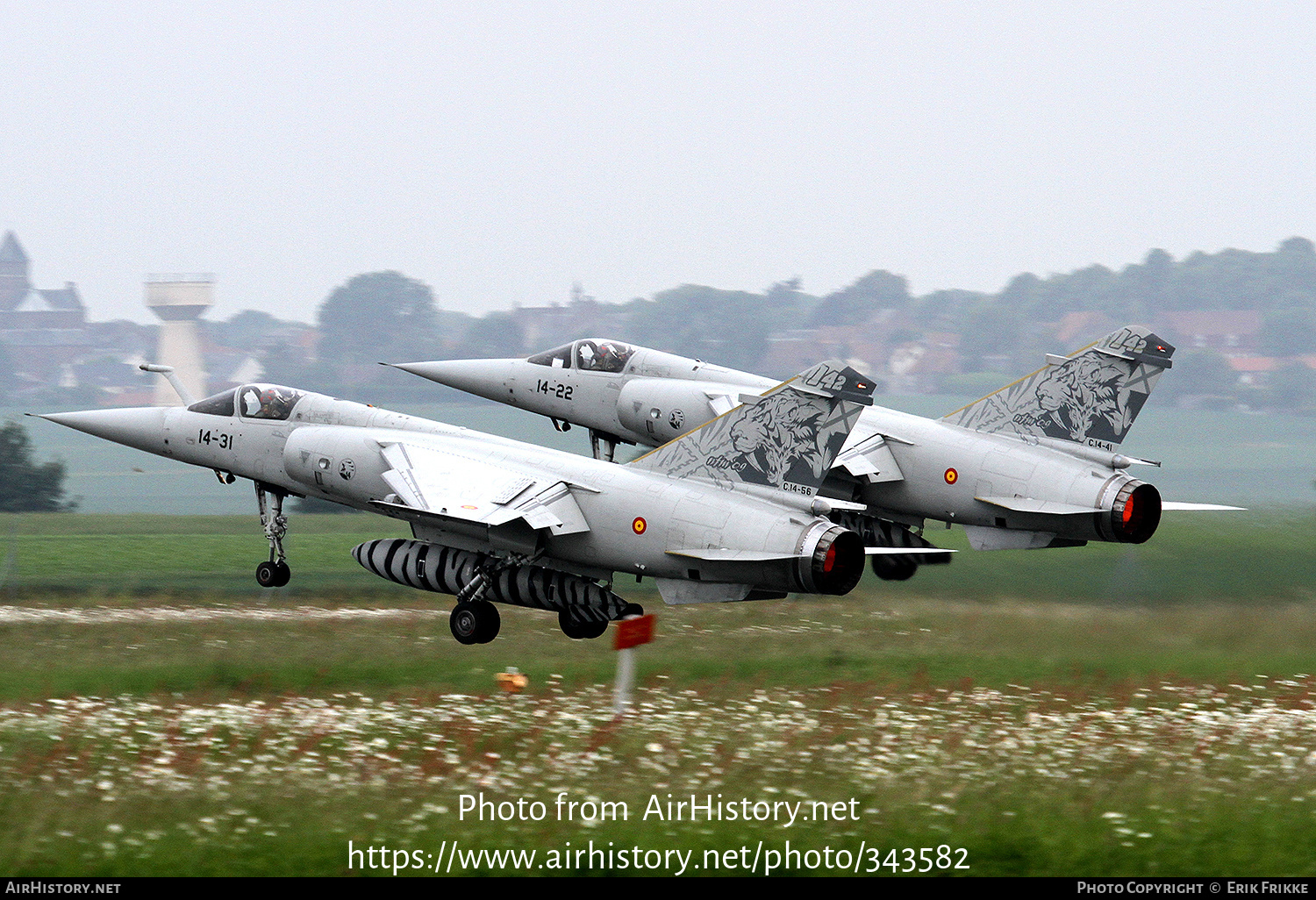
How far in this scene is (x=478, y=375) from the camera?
26500mm

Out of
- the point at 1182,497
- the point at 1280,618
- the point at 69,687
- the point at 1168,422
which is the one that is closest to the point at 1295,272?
the point at 1168,422

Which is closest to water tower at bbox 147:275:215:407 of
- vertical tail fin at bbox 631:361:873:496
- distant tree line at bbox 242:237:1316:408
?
distant tree line at bbox 242:237:1316:408

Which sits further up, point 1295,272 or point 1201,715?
point 1295,272

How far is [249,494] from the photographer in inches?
3142

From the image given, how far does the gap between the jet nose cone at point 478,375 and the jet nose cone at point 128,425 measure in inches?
191

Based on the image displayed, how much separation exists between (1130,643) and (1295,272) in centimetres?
12531

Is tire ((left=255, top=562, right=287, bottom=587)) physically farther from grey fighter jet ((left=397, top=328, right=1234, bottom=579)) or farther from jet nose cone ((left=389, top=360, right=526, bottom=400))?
grey fighter jet ((left=397, top=328, right=1234, bottom=579))

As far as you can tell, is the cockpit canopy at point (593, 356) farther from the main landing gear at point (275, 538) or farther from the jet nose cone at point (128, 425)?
the jet nose cone at point (128, 425)

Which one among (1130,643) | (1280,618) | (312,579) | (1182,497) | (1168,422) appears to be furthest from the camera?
(1168,422)

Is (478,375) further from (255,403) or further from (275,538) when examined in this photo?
(275,538)

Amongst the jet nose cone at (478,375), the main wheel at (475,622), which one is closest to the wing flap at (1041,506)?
the main wheel at (475,622)

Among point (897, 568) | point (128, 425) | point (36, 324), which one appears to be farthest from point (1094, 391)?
point (36, 324)

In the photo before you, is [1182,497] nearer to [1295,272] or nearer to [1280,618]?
[1280,618]

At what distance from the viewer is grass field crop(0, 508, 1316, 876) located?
421 inches
